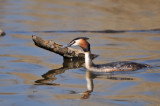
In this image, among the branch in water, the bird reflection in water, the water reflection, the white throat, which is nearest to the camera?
the bird reflection in water

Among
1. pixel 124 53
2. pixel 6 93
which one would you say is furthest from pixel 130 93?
pixel 124 53

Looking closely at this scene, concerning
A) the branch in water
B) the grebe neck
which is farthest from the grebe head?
the branch in water

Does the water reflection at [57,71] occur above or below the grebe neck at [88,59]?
below

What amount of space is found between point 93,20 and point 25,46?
6.26m

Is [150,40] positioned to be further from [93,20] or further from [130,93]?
[130,93]

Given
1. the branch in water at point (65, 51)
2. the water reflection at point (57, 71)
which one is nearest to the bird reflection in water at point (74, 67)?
the water reflection at point (57, 71)

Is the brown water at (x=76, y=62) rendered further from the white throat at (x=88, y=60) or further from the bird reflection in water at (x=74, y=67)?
the white throat at (x=88, y=60)

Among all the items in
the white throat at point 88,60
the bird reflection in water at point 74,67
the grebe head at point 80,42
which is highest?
the grebe head at point 80,42

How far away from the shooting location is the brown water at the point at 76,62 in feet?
34.7

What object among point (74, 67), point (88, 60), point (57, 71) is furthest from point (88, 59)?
point (74, 67)

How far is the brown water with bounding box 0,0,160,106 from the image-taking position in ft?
34.7

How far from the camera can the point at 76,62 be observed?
1462 cm

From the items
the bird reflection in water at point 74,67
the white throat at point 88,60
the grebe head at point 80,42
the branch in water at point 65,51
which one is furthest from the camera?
the branch in water at point 65,51

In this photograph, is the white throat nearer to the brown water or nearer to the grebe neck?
the grebe neck
